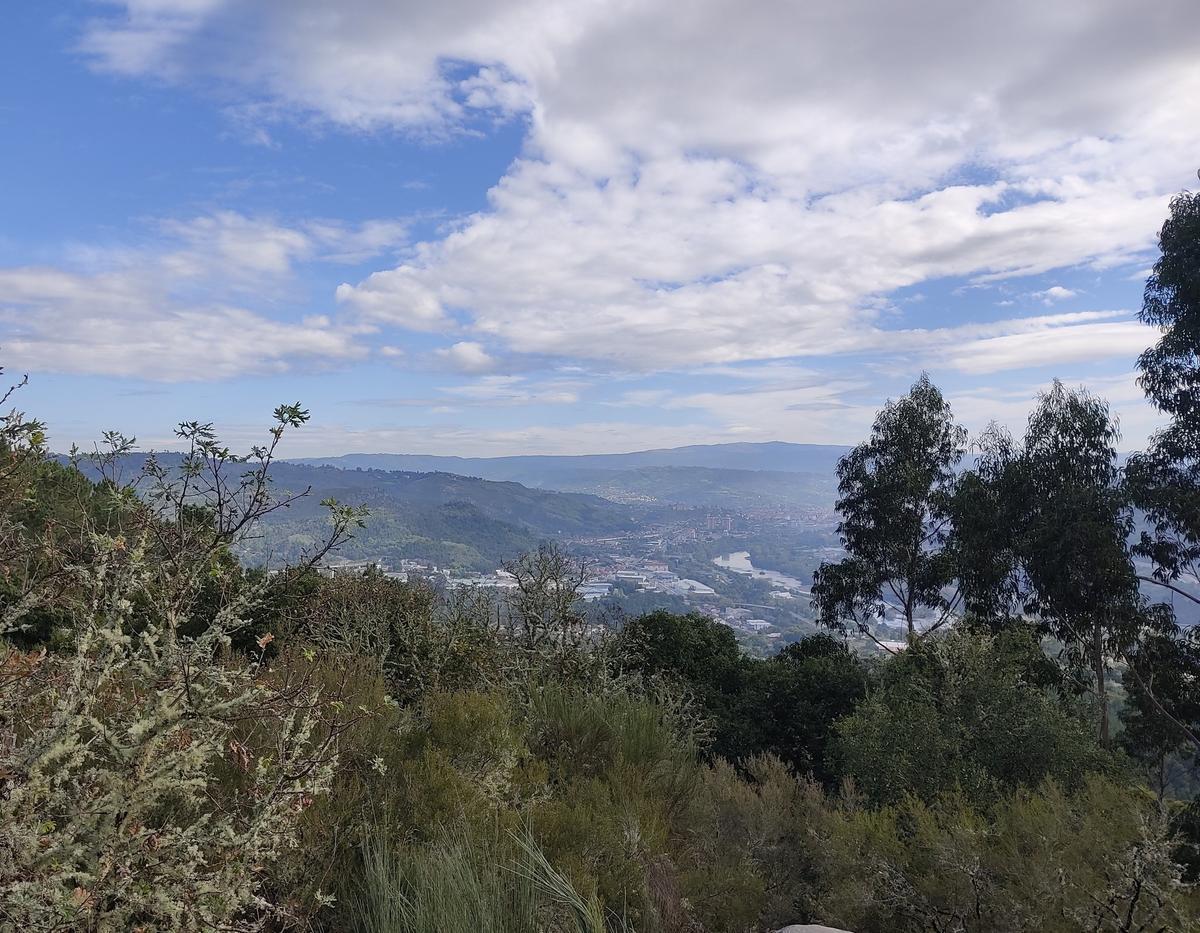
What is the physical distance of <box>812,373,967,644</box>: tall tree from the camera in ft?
61.1

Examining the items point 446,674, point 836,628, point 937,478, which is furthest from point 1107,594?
point 446,674

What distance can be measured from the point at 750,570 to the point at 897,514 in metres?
125

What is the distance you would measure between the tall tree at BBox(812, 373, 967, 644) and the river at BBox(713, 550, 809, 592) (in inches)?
4112

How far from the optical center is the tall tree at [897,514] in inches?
733

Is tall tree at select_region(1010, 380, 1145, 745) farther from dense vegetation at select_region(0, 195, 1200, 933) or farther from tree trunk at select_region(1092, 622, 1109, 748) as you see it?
dense vegetation at select_region(0, 195, 1200, 933)

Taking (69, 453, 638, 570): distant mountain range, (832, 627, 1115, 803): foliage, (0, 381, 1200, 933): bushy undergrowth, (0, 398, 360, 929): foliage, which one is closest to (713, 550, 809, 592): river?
(69, 453, 638, 570): distant mountain range

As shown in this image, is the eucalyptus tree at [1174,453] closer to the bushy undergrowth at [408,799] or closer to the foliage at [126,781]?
the bushy undergrowth at [408,799]

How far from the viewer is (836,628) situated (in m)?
19.5

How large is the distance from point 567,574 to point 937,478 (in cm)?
1337

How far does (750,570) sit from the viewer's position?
140 meters

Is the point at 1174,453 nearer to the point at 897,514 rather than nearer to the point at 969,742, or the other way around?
the point at 897,514

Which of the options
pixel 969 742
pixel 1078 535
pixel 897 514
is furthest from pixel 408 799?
pixel 897 514

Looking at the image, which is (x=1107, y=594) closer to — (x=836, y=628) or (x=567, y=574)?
(x=836, y=628)

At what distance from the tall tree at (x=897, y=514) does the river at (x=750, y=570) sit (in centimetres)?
10445
